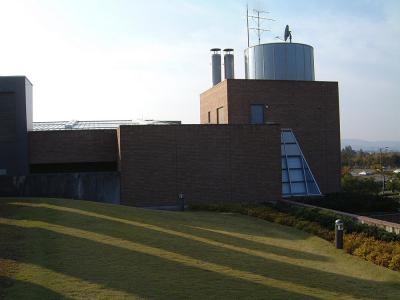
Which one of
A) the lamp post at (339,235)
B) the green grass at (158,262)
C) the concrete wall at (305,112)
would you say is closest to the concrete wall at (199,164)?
the concrete wall at (305,112)

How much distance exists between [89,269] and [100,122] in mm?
31196

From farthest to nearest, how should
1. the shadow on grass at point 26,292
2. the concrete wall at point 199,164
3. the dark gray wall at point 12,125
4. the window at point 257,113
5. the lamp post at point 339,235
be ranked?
the window at point 257,113, the dark gray wall at point 12,125, the concrete wall at point 199,164, the lamp post at point 339,235, the shadow on grass at point 26,292

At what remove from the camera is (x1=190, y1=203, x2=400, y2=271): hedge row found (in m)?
14.4

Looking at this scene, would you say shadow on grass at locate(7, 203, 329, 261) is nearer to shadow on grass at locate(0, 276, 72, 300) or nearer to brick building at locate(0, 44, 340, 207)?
shadow on grass at locate(0, 276, 72, 300)

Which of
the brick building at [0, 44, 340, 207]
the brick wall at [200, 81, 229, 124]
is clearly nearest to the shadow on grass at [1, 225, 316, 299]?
the brick building at [0, 44, 340, 207]

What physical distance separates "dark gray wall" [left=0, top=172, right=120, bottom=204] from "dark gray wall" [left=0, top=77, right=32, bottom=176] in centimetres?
182

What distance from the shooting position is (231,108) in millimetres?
33438

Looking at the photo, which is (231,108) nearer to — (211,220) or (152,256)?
(211,220)

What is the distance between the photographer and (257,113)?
111 ft

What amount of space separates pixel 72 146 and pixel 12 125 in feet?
11.1

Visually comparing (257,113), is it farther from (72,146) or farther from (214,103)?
(72,146)

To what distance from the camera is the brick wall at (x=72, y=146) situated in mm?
28781

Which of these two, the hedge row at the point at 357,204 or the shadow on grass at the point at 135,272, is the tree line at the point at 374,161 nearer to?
the hedge row at the point at 357,204

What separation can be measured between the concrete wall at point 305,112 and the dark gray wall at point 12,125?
41.4ft
